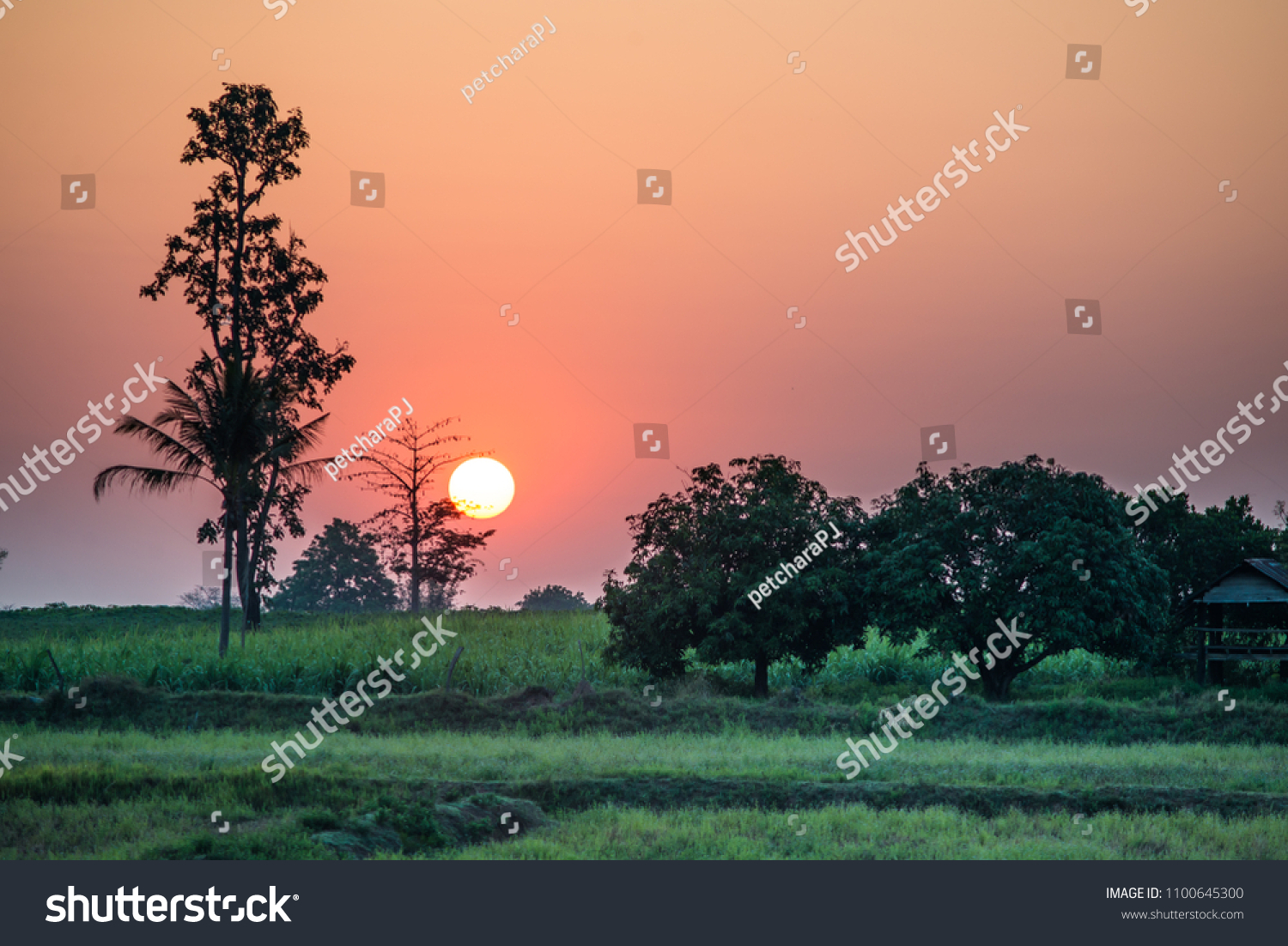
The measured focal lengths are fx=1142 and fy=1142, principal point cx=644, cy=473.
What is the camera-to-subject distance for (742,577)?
2866 cm

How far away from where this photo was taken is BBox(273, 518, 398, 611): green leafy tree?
74250 mm

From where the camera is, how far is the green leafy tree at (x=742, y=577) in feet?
92.6

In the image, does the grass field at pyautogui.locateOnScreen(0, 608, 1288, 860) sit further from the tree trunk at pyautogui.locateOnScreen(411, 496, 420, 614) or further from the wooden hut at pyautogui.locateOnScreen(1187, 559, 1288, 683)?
the tree trunk at pyautogui.locateOnScreen(411, 496, 420, 614)

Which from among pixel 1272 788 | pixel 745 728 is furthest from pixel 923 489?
pixel 1272 788

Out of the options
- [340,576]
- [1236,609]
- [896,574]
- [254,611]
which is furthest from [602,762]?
[340,576]

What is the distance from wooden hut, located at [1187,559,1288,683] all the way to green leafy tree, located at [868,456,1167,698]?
1.62 metres

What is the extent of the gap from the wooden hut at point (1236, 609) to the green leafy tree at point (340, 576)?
5407cm

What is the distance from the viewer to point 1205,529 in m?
32.2

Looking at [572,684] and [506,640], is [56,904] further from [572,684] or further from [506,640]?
[506,640]

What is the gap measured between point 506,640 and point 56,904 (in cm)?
2267

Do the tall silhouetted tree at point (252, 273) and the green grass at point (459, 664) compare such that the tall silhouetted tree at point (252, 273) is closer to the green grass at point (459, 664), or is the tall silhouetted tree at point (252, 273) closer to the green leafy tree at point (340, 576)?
the green grass at point (459, 664)

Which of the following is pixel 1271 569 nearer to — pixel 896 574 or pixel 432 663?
pixel 896 574

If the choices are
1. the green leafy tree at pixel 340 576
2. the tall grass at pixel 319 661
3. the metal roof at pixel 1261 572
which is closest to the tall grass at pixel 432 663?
the tall grass at pixel 319 661

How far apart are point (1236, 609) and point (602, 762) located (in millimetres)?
20452
